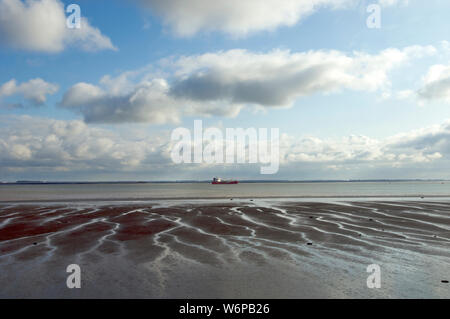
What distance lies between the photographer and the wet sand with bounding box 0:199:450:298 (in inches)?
281

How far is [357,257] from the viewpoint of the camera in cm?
1009

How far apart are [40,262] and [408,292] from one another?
9.92 meters

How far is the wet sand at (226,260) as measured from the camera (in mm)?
7141

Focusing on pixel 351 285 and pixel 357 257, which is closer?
pixel 351 285

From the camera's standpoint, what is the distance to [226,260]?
977 cm
